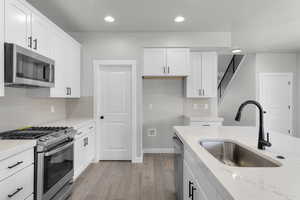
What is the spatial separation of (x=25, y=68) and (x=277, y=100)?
5.66m

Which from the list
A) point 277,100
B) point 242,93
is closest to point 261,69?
point 242,93

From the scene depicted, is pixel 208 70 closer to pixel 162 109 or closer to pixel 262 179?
pixel 162 109

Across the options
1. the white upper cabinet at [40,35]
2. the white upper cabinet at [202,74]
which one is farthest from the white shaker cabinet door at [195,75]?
the white upper cabinet at [40,35]

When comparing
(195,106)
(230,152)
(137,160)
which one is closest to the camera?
(230,152)

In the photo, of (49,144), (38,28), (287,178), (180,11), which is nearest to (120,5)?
(180,11)

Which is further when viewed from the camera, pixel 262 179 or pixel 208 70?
pixel 208 70

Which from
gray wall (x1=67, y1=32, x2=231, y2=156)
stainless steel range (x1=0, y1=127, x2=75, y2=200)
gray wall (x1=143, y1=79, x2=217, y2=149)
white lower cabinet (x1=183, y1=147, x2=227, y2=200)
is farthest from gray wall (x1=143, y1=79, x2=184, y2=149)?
white lower cabinet (x1=183, y1=147, x2=227, y2=200)

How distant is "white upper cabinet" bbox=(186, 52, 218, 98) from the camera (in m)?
3.98

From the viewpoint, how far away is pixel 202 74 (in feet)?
13.1

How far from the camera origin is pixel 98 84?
3699 mm

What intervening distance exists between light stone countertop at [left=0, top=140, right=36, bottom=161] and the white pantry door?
2122 mm

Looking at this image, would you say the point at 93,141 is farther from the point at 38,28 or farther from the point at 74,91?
the point at 38,28

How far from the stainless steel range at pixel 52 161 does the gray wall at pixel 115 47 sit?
138cm

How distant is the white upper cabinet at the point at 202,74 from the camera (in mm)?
3984
